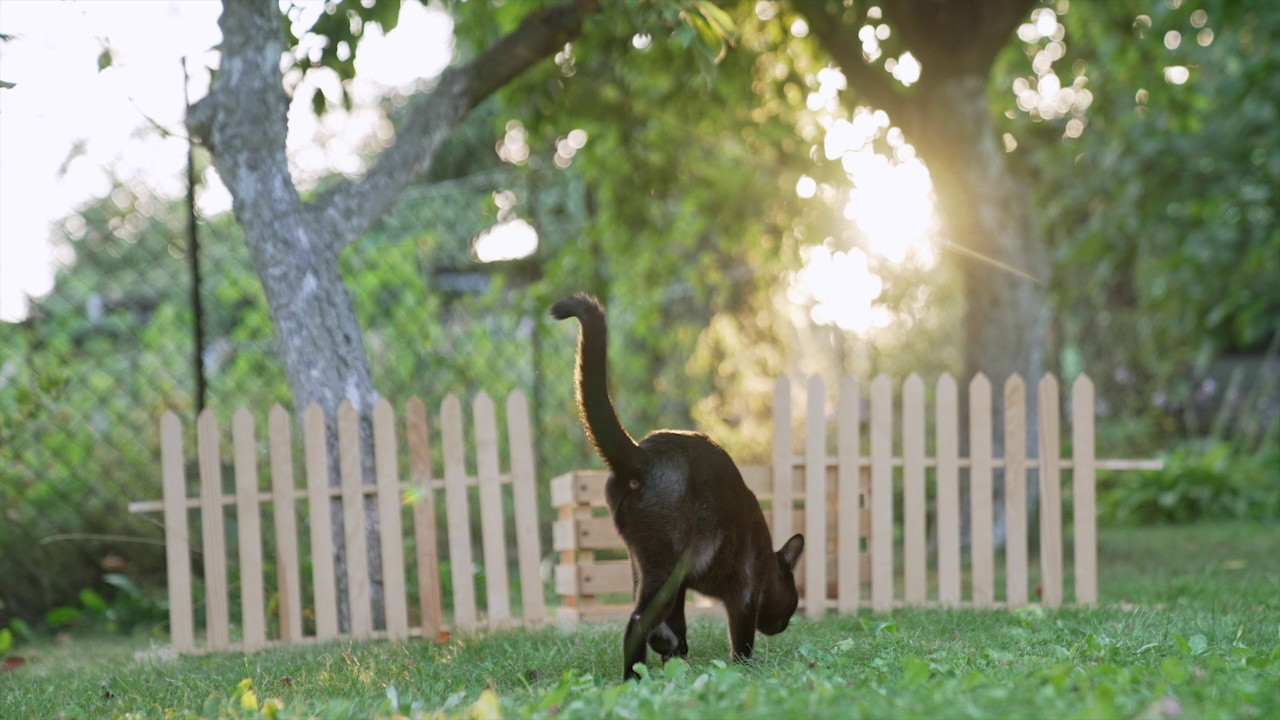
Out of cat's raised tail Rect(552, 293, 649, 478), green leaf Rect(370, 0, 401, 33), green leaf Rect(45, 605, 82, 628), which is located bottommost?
green leaf Rect(45, 605, 82, 628)

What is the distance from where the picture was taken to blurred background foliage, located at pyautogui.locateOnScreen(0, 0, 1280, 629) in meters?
7.00

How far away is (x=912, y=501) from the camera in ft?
19.1

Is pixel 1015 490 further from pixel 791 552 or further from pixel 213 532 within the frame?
pixel 213 532

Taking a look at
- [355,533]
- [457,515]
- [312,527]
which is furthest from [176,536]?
[457,515]

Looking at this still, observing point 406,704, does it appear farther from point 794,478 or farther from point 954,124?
point 954,124

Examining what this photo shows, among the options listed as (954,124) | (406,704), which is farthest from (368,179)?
(954,124)

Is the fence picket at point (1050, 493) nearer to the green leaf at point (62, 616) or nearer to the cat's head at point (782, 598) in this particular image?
the cat's head at point (782, 598)

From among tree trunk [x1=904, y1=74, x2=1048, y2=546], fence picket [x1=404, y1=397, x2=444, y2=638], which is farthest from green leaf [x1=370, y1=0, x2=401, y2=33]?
tree trunk [x1=904, y1=74, x2=1048, y2=546]

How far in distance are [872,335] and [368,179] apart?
25.3 ft

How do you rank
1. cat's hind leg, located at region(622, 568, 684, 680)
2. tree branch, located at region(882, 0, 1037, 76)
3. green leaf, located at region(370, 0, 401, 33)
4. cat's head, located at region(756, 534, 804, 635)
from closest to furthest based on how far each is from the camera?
cat's hind leg, located at region(622, 568, 684, 680) < cat's head, located at region(756, 534, 804, 635) < green leaf, located at region(370, 0, 401, 33) < tree branch, located at region(882, 0, 1037, 76)

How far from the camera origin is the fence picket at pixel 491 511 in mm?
5523

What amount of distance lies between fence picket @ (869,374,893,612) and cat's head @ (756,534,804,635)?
1.39m

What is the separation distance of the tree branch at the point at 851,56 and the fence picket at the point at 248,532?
4.36 metres

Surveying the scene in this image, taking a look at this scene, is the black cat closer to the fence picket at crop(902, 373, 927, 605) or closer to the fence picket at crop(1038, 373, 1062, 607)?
the fence picket at crop(902, 373, 927, 605)
